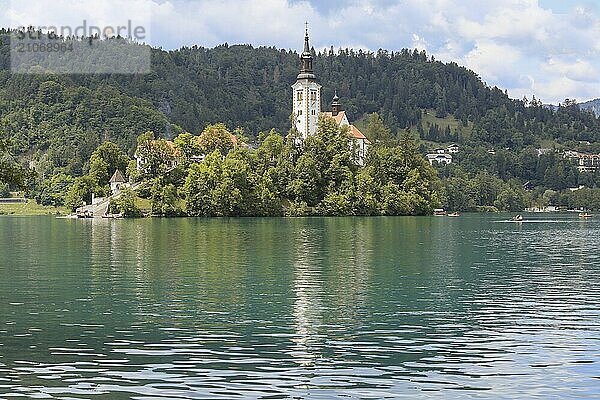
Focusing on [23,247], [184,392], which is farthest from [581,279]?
[23,247]

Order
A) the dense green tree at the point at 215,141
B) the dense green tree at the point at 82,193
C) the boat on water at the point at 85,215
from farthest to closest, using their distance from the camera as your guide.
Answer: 1. the dense green tree at the point at 215,141
2. the dense green tree at the point at 82,193
3. the boat on water at the point at 85,215

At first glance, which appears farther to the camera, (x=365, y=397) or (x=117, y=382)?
(x=117, y=382)

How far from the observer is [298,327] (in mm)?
28969

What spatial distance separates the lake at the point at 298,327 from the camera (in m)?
20.8

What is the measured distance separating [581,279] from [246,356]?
2618cm

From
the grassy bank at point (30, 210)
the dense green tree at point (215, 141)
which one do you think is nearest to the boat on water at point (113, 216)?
the dense green tree at point (215, 141)

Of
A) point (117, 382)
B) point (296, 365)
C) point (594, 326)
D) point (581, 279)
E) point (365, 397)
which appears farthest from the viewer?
point (581, 279)

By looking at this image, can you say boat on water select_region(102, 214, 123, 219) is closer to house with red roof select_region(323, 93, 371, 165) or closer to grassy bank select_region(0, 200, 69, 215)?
grassy bank select_region(0, 200, 69, 215)

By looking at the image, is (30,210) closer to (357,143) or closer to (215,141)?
(215,141)

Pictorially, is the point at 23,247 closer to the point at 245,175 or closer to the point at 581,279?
the point at 581,279

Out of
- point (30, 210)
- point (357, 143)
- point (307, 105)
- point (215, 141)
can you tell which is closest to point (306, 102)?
point (307, 105)

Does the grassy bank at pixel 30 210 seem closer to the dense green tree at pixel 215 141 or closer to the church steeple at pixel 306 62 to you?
the dense green tree at pixel 215 141

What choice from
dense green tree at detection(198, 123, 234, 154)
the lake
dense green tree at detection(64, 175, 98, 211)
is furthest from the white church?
the lake

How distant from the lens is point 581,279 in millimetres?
45062
